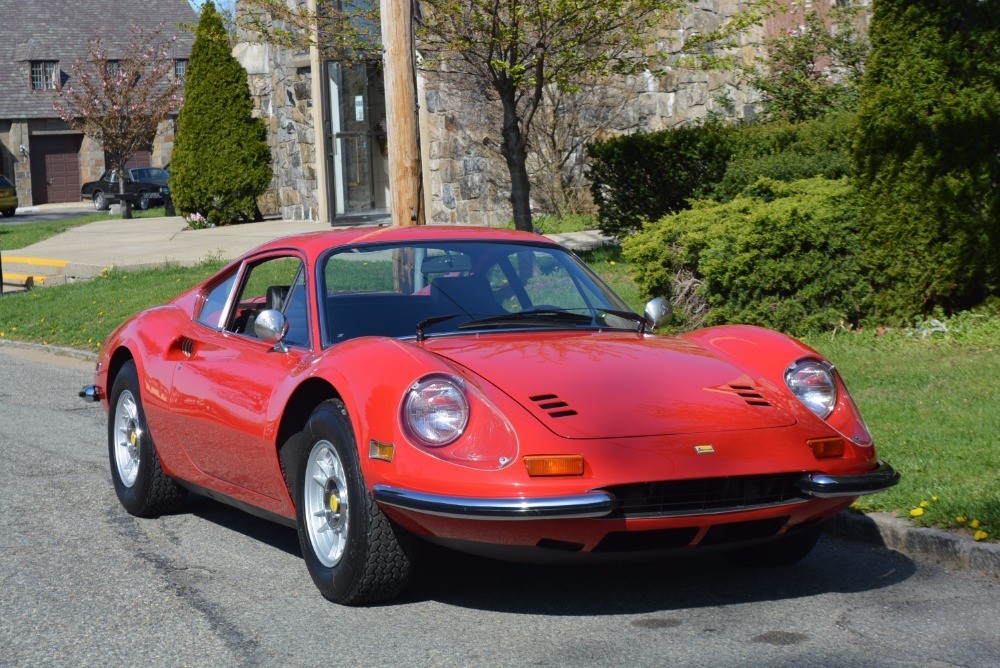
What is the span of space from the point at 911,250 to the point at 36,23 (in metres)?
52.8

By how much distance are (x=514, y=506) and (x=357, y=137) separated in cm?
1985

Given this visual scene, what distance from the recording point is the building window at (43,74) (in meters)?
55.8

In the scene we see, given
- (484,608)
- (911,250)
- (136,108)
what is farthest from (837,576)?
(136,108)

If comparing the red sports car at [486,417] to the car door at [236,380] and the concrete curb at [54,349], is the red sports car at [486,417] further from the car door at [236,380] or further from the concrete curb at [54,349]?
the concrete curb at [54,349]

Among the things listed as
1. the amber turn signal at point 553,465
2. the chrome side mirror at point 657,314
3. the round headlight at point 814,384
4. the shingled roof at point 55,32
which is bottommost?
the amber turn signal at point 553,465

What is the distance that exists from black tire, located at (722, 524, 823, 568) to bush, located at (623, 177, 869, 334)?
5.16 metres

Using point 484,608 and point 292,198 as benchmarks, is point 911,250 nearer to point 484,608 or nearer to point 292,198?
point 484,608

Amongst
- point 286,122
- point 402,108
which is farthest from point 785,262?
point 286,122

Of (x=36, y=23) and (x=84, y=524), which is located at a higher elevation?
(x=36, y=23)

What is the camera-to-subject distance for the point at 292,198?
24719mm

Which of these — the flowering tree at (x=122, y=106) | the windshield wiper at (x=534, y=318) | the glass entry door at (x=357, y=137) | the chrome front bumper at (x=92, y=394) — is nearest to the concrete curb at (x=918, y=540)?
the windshield wiper at (x=534, y=318)

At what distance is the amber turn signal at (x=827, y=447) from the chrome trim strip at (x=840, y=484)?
9 cm

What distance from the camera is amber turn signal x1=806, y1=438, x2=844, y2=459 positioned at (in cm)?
485

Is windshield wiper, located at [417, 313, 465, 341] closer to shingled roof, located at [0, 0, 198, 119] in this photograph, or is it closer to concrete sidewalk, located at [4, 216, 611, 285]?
concrete sidewalk, located at [4, 216, 611, 285]
